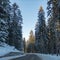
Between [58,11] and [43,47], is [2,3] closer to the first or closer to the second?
[58,11]

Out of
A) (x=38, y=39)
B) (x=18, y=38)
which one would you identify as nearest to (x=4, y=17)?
(x=18, y=38)

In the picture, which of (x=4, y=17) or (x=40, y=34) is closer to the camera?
(x=4, y=17)

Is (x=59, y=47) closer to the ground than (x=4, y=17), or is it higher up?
closer to the ground

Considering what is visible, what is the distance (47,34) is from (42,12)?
800cm

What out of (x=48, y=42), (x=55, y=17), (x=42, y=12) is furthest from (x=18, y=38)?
(x=55, y=17)

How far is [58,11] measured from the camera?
94.5 feet

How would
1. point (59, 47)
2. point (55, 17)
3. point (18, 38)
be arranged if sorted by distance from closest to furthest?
1. point (55, 17)
2. point (59, 47)
3. point (18, 38)

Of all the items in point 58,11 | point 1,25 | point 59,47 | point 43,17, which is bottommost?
point 59,47

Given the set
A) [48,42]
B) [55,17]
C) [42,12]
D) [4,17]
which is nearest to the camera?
[4,17]

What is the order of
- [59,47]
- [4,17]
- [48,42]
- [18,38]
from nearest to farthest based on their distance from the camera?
[4,17], [59,47], [18,38], [48,42]

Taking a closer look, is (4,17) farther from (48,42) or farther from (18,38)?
(48,42)

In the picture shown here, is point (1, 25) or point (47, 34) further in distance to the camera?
point (47, 34)

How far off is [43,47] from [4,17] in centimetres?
4148

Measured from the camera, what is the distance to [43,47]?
2694 inches
